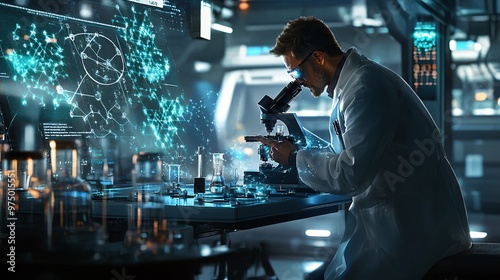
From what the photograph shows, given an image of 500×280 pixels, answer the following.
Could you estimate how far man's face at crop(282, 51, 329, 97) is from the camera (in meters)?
2.51

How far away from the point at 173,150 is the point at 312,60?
118cm

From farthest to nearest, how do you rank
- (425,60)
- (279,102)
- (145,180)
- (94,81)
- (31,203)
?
(425,60), (279,102), (94,81), (31,203), (145,180)

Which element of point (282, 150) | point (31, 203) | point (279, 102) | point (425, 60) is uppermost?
point (425, 60)

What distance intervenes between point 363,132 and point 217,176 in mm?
1095

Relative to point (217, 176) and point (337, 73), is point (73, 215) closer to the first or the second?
point (337, 73)

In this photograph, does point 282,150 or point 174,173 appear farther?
point 174,173

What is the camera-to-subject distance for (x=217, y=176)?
3104 millimetres

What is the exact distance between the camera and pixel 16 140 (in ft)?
8.95

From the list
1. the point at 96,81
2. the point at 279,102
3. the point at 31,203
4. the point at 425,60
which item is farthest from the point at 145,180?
the point at 425,60

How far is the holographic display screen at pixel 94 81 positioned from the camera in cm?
275

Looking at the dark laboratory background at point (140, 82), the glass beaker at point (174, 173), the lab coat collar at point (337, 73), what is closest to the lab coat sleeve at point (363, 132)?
the lab coat collar at point (337, 73)

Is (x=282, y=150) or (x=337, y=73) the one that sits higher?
(x=337, y=73)

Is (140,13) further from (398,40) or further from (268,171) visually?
(398,40)

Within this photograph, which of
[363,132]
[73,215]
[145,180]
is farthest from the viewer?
[363,132]
